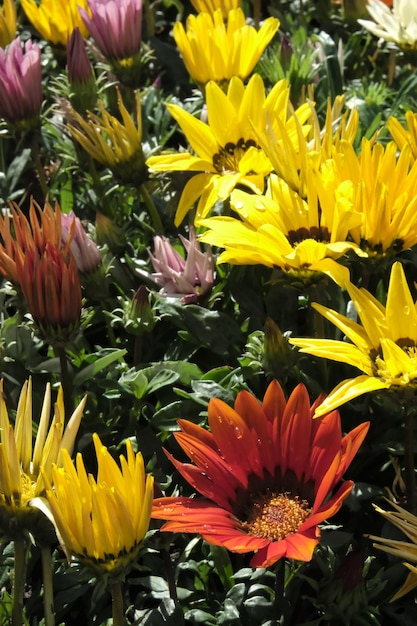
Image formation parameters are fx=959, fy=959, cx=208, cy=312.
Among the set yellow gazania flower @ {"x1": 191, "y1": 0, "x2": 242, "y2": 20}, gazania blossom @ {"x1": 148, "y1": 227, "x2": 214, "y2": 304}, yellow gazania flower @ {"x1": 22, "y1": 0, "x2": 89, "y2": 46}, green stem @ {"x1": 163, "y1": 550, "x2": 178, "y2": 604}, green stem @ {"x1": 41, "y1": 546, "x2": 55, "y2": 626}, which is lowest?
green stem @ {"x1": 163, "y1": 550, "x2": 178, "y2": 604}

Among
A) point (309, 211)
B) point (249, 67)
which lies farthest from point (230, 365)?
point (249, 67)

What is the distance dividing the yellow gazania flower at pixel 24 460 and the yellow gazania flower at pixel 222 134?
0.53 metres

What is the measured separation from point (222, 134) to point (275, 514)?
0.71 meters

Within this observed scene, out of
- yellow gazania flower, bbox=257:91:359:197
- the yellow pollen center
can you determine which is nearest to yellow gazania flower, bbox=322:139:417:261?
yellow gazania flower, bbox=257:91:359:197

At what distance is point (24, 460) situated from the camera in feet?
4.05

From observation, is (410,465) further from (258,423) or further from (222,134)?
(222,134)

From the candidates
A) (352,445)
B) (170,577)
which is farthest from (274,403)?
(170,577)

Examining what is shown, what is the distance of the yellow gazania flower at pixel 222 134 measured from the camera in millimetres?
1627

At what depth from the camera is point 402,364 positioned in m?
1.17

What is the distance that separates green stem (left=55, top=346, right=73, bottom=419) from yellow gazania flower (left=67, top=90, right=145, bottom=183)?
418mm

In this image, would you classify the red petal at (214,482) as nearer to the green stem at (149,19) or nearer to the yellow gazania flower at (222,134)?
the yellow gazania flower at (222,134)

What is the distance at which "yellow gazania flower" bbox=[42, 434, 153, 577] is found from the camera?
107 cm

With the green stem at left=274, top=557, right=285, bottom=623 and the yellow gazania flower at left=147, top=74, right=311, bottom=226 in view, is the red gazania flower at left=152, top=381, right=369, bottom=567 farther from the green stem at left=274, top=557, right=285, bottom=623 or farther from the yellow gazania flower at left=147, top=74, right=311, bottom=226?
the yellow gazania flower at left=147, top=74, right=311, bottom=226

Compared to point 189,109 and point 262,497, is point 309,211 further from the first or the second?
point 189,109
